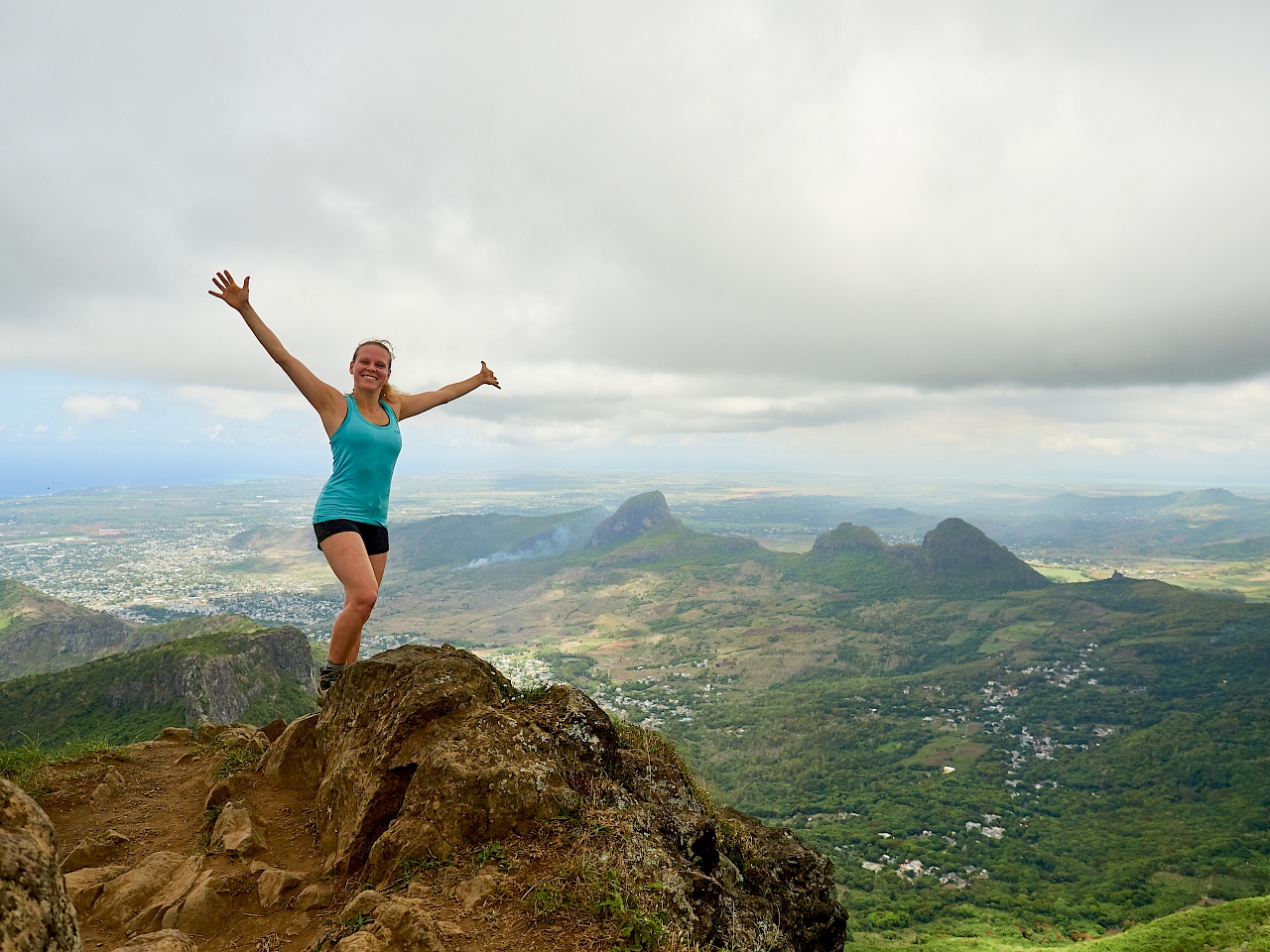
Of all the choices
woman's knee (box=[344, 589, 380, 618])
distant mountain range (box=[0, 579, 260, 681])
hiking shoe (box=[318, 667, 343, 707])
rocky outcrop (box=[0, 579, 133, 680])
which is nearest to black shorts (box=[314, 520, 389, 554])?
woman's knee (box=[344, 589, 380, 618])

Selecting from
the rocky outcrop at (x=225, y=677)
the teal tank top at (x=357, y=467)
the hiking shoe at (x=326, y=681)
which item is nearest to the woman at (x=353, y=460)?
the teal tank top at (x=357, y=467)

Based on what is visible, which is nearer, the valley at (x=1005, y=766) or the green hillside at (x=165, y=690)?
the green hillside at (x=165, y=690)

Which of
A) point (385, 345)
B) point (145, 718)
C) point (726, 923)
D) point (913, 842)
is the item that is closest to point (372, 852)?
point (726, 923)

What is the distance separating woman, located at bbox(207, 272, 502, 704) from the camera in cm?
718

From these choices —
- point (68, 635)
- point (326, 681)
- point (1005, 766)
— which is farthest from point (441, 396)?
point (68, 635)

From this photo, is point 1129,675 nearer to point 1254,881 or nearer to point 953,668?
point 953,668

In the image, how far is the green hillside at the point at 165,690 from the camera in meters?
69.7

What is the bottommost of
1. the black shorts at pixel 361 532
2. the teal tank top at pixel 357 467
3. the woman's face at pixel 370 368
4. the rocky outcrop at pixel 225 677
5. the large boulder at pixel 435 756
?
the rocky outcrop at pixel 225 677

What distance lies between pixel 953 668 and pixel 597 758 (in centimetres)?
22482

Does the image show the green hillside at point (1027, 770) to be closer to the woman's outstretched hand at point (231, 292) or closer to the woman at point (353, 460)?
the woman at point (353, 460)

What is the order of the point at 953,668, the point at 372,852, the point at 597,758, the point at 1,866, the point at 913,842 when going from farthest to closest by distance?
1. the point at 953,668
2. the point at 913,842
3. the point at 597,758
4. the point at 372,852
5. the point at 1,866

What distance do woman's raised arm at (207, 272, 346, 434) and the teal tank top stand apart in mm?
155

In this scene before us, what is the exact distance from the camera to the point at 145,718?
76375 mm

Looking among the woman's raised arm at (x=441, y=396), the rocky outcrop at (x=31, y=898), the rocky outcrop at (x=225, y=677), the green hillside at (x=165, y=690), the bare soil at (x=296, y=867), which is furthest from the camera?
the rocky outcrop at (x=225, y=677)
